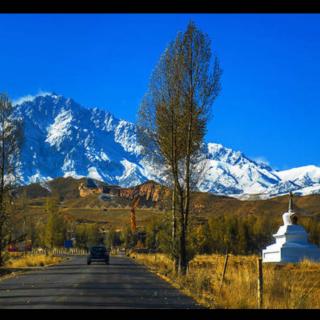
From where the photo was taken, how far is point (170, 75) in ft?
108

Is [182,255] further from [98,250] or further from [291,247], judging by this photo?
[98,250]

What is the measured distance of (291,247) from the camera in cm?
5562

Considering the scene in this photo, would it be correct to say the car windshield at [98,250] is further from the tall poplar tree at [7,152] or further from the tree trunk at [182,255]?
the tree trunk at [182,255]

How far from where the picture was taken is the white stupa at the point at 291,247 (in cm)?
5494

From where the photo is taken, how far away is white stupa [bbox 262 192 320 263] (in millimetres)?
54938

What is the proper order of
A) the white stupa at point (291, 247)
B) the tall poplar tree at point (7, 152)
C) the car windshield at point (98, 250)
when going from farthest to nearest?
the car windshield at point (98, 250) → the white stupa at point (291, 247) → the tall poplar tree at point (7, 152)

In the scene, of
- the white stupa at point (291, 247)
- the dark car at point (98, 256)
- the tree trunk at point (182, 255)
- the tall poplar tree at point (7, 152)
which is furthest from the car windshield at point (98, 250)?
the tree trunk at point (182, 255)

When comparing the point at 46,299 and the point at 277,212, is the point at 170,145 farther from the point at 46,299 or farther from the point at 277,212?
the point at 277,212

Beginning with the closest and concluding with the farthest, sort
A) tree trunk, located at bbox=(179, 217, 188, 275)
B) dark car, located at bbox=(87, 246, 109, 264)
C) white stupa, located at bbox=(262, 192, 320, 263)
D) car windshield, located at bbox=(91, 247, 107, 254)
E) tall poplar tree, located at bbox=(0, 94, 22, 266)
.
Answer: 1. tree trunk, located at bbox=(179, 217, 188, 275)
2. tall poplar tree, located at bbox=(0, 94, 22, 266)
3. white stupa, located at bbox=(262, 192, 320, 263)
4. dark car, located at bbox=(87, 246, 109, 264)
5. car windshield, located at bbox=(91, 247, 107, 254)

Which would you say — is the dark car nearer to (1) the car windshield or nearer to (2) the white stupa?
(1) the car windshield

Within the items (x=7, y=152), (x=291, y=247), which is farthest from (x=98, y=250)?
(x=7, y=152)

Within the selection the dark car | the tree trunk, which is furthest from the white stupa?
the tree trunk

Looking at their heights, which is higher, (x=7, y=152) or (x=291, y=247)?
(x=7, y=152)
